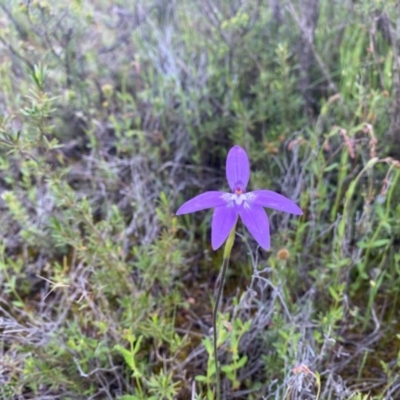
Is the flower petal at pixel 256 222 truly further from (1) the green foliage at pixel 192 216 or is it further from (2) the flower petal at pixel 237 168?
(1) the green foliage at pixel 192 216

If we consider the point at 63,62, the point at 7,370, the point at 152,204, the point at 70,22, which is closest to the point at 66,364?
the point at 7,370

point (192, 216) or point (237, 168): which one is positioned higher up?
point (237, 168)

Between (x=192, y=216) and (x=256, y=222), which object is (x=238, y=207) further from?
(x=192, y=216)

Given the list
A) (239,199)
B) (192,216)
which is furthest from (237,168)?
(192,216)

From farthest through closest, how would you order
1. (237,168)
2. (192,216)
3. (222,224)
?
1. (192,216)
2. (237,168)
3. (222,224)

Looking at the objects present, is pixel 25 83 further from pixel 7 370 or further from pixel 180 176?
pixel 7 370

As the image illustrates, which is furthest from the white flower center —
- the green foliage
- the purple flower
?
the green foliage

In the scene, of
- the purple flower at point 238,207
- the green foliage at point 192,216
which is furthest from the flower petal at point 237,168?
the green foliage at point 192,216
